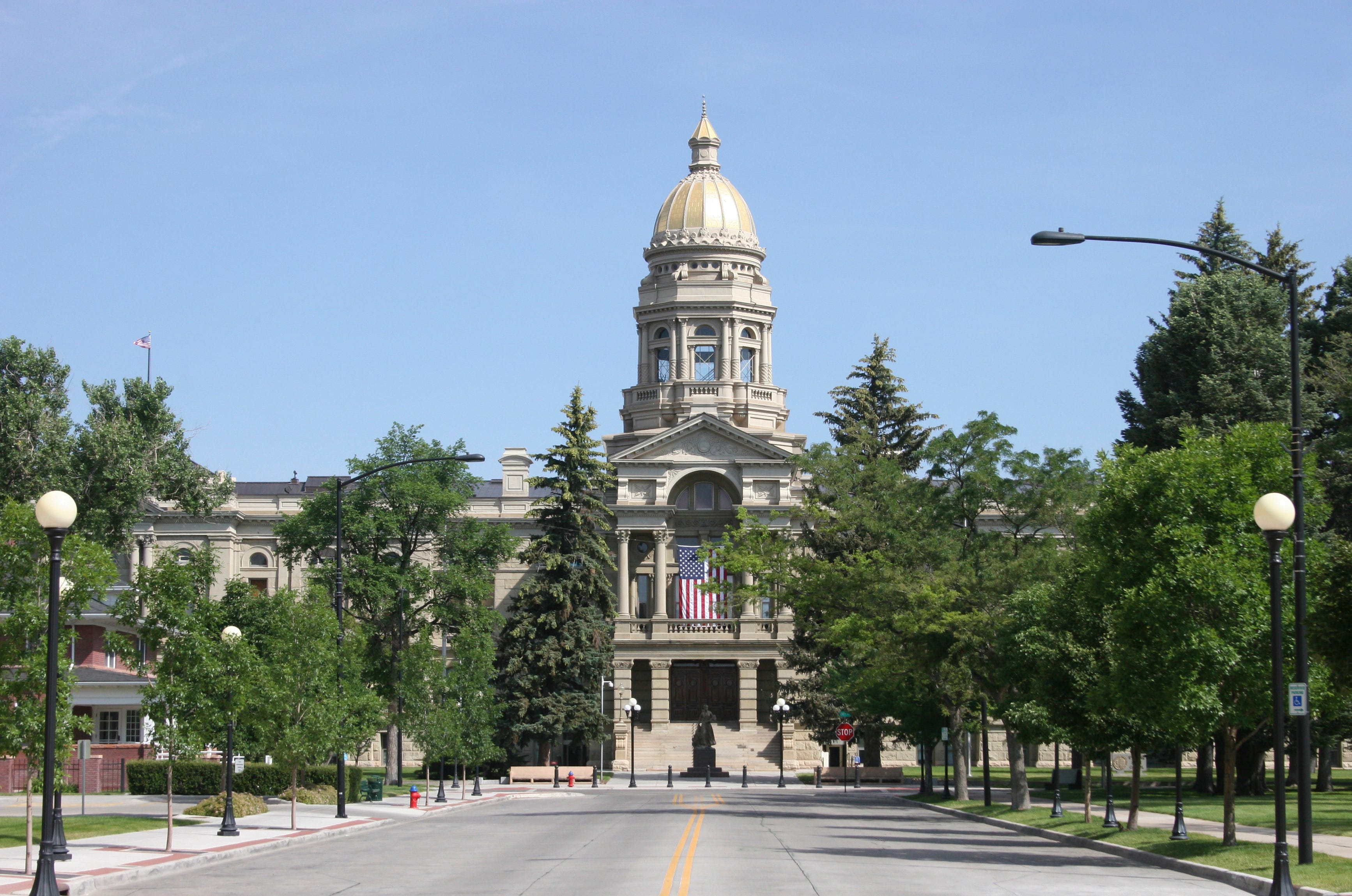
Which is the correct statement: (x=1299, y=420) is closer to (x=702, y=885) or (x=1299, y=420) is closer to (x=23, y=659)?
(x=702, y=885)

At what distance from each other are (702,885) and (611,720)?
56.2 metres

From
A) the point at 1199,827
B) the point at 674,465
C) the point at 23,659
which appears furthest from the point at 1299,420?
the point at 674,465

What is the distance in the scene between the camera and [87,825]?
114ft

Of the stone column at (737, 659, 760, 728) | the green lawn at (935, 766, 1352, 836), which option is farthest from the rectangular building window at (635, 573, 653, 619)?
the green lawn at (935, 766, 1352, 836)

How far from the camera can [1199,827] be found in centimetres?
3475

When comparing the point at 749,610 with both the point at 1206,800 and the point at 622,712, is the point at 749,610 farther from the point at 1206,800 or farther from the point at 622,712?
the point at 1206,800

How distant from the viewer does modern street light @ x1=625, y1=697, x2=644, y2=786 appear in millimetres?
69881

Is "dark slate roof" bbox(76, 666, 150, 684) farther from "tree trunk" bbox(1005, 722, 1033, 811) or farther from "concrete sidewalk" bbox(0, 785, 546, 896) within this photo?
"tree trunk" bbox(1005, 722, 1033, 811)

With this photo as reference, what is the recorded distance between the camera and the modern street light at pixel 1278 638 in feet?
65.1

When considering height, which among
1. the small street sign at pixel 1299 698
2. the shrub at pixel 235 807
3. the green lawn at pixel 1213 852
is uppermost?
the small street sign at pixel 1299 698

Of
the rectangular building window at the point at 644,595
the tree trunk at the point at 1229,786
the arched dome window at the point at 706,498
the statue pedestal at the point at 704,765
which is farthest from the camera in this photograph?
the rectangular building window at the point at 644,595

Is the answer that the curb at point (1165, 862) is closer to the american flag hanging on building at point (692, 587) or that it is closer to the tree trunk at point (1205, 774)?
the tree trunk at point (1205, 774)

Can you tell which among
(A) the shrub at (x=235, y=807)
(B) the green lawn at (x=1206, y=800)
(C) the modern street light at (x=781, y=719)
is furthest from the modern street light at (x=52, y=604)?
(C) the modern street light at (x=781, y=719)

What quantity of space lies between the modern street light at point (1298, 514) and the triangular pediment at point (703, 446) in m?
63.9
